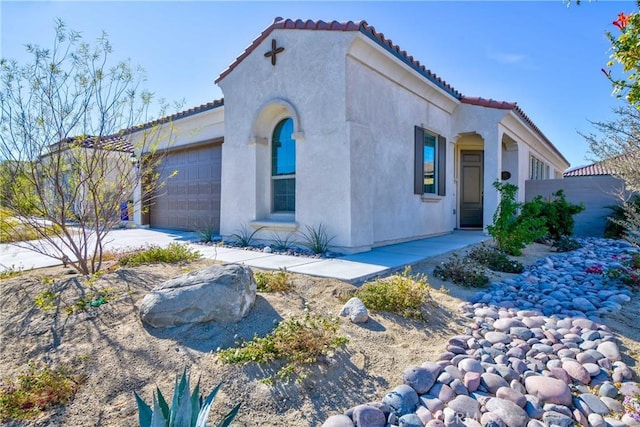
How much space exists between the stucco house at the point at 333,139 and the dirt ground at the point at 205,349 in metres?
3.05

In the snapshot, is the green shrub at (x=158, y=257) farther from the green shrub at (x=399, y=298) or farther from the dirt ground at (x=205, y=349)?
the green shrub at (x=399, y=298)

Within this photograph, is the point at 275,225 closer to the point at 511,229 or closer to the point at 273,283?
the point at 273,283

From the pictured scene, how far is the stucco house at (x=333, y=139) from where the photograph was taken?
6703mm

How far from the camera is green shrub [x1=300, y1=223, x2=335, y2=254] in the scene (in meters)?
6.72

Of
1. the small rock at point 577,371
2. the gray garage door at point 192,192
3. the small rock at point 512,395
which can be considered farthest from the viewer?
the gray garage door at point 192,192

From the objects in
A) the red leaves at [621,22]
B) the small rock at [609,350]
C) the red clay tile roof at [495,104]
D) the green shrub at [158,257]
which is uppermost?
the red clay tile roof at [495,104]

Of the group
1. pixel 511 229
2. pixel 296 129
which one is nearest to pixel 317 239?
pixel 296 129

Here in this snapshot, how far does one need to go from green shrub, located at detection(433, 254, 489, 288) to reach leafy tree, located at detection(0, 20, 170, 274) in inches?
192

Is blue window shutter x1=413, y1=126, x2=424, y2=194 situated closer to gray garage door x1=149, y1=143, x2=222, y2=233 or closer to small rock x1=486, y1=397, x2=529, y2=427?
gray garage door x1=149, y1=143, x2=222, y2=233

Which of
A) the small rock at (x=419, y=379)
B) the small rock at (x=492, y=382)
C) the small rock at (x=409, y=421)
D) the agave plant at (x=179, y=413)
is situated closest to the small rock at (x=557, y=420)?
the small rock at (x=492, y=382)

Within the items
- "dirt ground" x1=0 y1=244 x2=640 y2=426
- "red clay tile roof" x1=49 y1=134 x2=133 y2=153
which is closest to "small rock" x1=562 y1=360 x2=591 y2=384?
"dirt ground" x1=0 y1=244 x2=640 y2=426

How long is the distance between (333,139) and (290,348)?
15.5 feet

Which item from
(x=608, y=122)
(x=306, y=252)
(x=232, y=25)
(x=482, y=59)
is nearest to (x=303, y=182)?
(x=306, y=252)

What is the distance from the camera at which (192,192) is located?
11.1 metres
